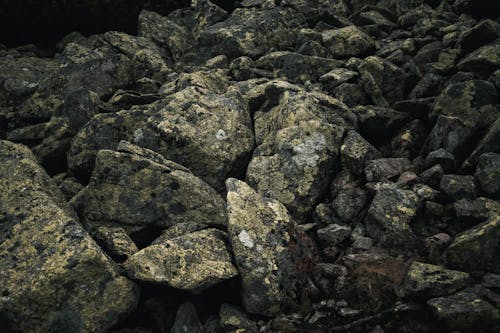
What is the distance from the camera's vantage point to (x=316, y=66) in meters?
20.5

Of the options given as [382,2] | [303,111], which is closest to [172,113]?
[303,111]

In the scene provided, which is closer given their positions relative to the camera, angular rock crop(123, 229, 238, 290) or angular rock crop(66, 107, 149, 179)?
angular rock crop(123, 229, 238, 290)

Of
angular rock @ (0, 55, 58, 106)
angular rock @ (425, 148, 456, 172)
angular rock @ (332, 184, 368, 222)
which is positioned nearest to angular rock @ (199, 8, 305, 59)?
angular rock @ (0, 55, 58, 106)

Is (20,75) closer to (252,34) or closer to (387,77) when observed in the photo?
(252,34)

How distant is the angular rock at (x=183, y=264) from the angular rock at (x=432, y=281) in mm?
4504

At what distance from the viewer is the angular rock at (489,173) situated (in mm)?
11953

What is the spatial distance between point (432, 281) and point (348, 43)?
1487cm

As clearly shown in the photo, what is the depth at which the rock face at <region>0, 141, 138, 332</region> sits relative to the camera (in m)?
9.89

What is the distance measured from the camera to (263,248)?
11469mm

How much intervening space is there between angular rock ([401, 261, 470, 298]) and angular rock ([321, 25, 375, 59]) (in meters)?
13.8

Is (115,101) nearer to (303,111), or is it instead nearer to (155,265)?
(303,111)

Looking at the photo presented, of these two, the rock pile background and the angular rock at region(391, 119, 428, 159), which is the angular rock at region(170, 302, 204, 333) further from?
the angular rock at region(391, 119, 428, 159)

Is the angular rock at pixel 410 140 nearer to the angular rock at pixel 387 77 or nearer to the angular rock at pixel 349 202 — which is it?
the angular rock at pixel 349 202

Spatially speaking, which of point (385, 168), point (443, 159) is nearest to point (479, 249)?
point (443, 159)
